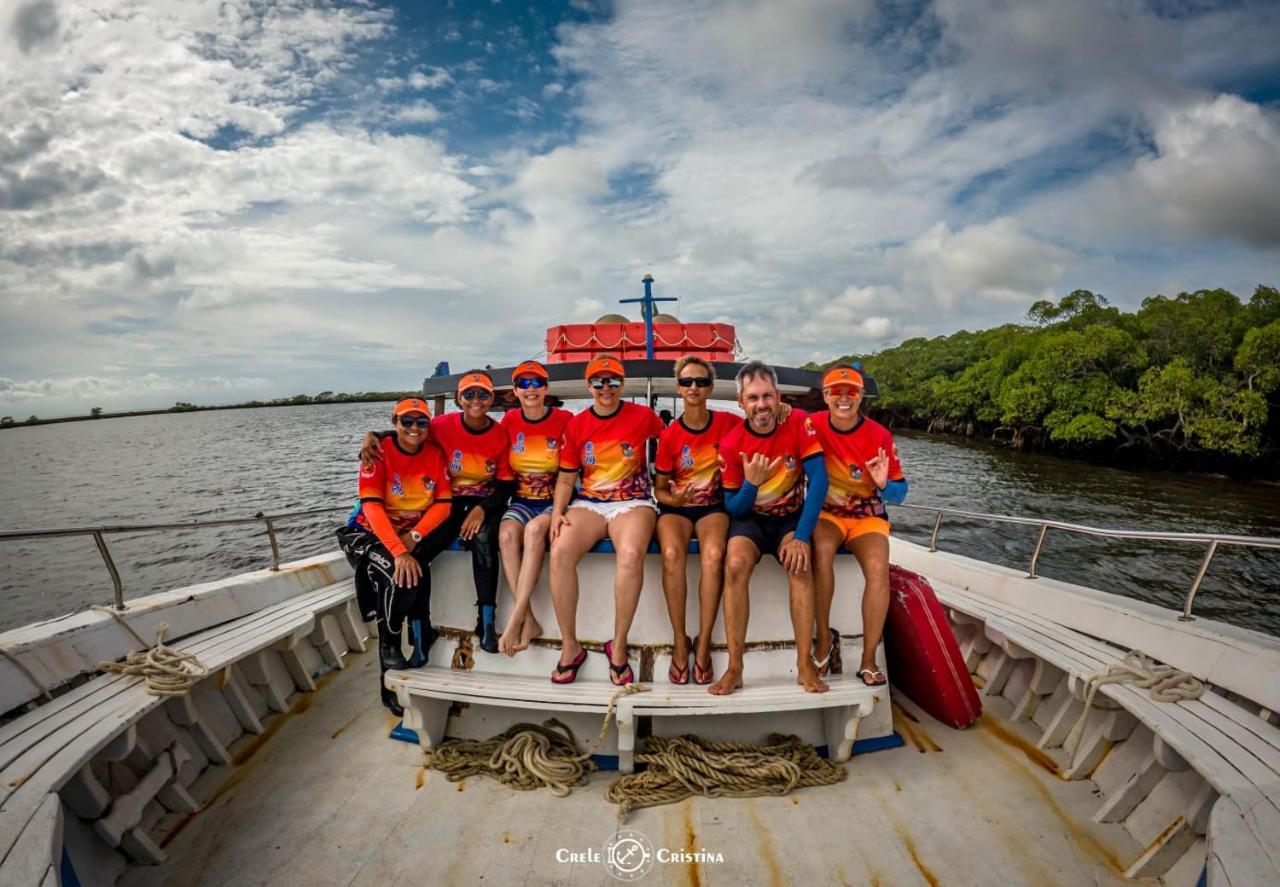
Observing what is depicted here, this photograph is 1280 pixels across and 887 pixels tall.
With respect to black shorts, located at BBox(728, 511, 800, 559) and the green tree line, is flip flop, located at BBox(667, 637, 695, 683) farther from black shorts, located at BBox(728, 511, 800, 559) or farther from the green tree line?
the green tree line

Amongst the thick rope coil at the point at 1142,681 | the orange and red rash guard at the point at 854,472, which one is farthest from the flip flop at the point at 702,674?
the thick rope coil at the point at 1142,681

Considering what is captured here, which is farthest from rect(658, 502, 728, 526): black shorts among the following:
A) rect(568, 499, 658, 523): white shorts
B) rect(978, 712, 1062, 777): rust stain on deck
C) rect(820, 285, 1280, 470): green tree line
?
rect(820, 285, 1280, 470): green tree line

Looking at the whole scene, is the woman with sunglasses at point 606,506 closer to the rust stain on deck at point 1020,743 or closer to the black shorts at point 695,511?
the black shorts at point 695,511

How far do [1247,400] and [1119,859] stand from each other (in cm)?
2788

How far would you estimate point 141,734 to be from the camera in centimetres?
343

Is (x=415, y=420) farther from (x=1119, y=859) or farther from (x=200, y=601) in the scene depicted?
(x=1119, y=859)

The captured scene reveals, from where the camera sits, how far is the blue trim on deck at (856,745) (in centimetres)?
369

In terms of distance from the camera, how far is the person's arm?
3.51 meters

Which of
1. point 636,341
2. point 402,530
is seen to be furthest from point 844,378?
point 636,341

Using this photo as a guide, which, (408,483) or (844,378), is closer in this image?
(844,378)

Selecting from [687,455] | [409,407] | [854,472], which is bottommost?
[854,472]

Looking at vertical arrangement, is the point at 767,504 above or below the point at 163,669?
above

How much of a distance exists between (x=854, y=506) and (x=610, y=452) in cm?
164

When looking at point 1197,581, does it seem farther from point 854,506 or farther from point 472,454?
point 472,454
